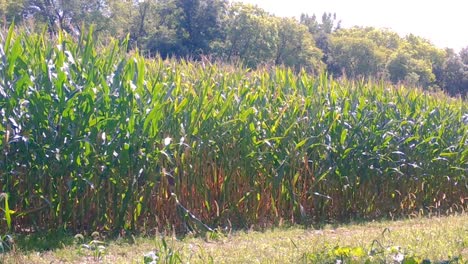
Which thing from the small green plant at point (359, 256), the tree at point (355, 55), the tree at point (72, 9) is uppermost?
the small green plant at point (359, 256)

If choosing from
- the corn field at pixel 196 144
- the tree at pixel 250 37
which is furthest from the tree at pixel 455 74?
the corn field at pixel 196 144

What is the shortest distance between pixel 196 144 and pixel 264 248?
1.92 m

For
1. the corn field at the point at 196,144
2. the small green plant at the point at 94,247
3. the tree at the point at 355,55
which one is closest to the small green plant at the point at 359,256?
the small green plant at the point at 94,247

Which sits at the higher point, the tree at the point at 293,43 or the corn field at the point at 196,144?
the corn field at the point at 196,144

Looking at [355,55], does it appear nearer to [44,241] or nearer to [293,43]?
[293,43]

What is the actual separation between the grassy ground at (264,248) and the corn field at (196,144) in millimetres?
537

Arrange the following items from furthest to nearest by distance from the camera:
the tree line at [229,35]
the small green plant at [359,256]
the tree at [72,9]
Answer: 1. the tree line at [229,35]
2. the tree at [72,9]
3. the small green plant at [359,256]

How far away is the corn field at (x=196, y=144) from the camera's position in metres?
6.76

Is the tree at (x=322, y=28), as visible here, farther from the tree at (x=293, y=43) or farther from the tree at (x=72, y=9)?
the tree at (x=72, y=9)

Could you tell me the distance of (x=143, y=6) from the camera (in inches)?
1483

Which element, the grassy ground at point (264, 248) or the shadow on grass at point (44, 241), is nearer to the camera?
the grassy ground at point (264, 248)

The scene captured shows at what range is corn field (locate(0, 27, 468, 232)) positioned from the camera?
676 cm

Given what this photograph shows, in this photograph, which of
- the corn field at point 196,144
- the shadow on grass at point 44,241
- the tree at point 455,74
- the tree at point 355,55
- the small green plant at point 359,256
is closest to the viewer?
the small green plant at point 359,256

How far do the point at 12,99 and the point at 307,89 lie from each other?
16.0 ft
